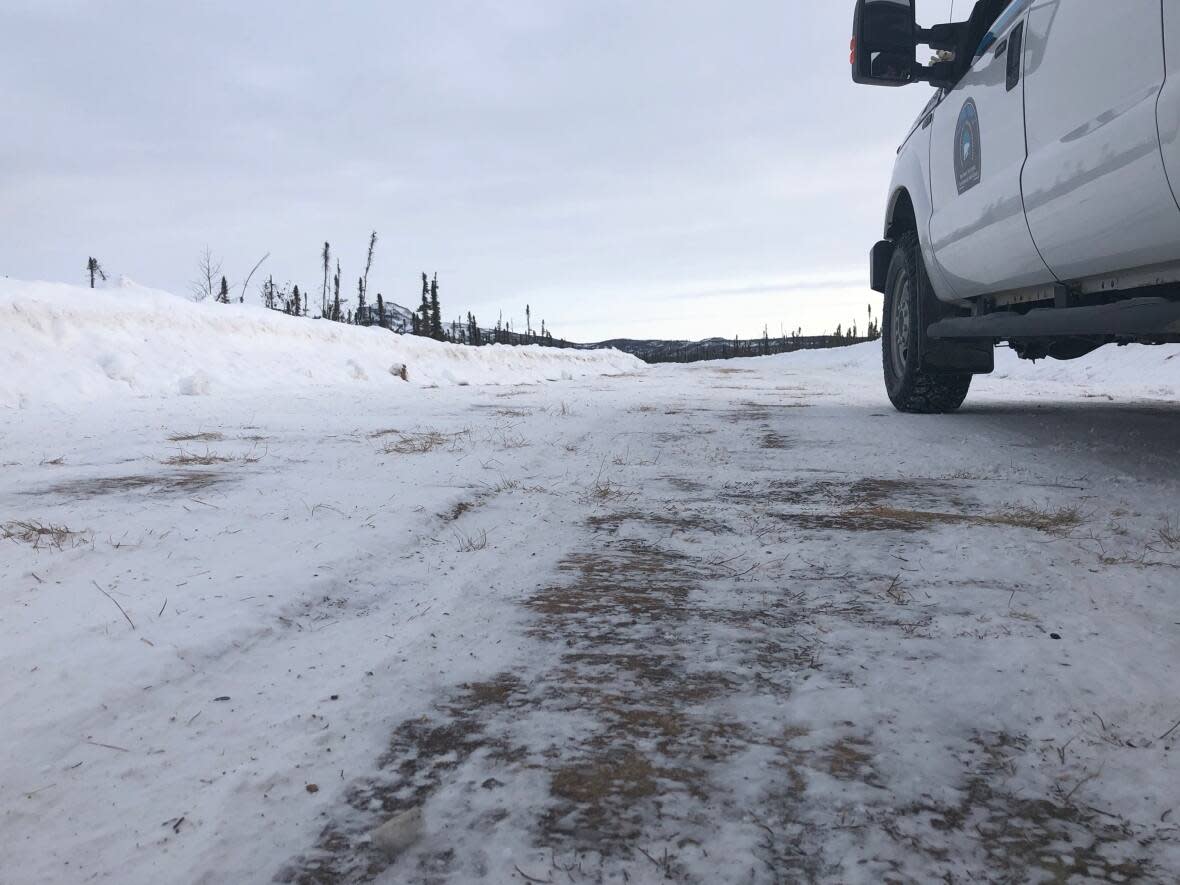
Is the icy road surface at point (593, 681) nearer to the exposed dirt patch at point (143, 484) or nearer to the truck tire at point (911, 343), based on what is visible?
the exposed dirt patch at point (143, 484)

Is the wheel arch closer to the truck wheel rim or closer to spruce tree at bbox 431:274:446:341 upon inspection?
the truck wheel rim

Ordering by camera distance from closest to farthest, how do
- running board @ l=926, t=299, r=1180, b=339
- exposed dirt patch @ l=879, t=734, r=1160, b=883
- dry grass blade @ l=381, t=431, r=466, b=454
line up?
exposed dirt patch @ l=879, t=734, r=1160, b=883
running board @ l=926, t=299, r=1180, b=339
dry grass blade @ l=381, t=431, r=466, b=454

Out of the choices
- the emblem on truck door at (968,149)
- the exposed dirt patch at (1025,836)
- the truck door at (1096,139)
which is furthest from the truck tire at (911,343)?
the exposed dirt patch at (1025,836)

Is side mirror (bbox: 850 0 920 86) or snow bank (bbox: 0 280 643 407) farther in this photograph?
snow bank (bbox: 0 280 643 407)

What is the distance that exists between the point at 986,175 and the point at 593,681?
3597mm

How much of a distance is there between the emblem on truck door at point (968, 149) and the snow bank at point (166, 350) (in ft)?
27.7

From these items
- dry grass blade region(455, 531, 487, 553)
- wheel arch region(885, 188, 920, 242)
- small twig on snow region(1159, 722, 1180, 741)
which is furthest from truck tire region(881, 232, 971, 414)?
small twig on snow region(1159, 722, 1180, 741)

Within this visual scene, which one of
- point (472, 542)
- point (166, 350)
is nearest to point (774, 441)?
point (472, 542)

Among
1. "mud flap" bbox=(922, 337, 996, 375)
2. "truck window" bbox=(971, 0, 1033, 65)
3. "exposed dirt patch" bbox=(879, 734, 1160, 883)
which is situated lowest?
"exposed dirt patch" bbox=(879, 734, 1160, 883)

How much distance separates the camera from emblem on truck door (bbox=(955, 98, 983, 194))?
4.01m

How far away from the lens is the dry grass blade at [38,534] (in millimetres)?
2385

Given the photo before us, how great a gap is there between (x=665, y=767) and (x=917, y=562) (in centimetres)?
130

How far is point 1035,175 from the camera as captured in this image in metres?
3.34

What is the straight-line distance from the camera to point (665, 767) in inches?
48.4
